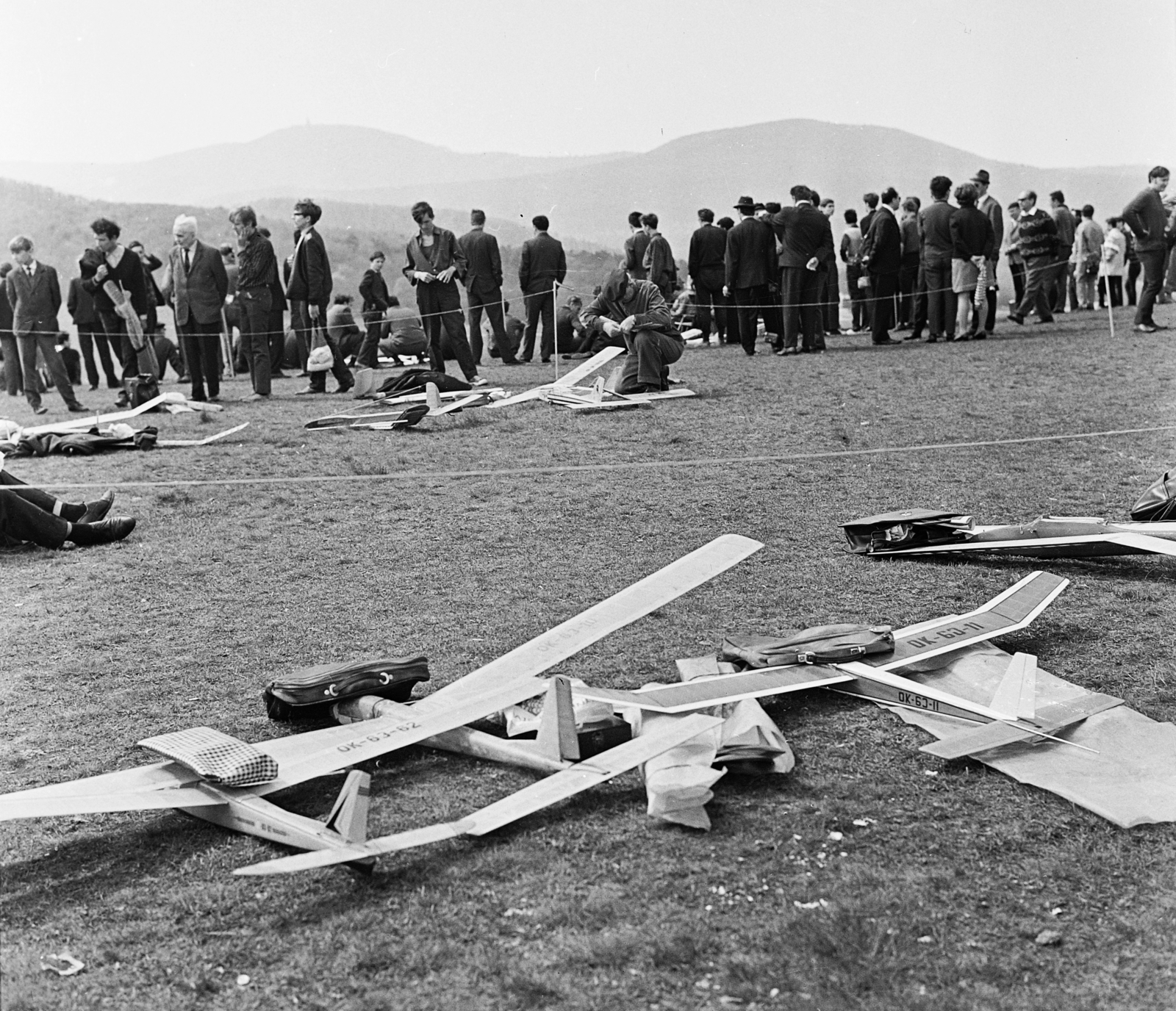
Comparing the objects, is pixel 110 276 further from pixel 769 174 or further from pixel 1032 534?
pixel 1032 534

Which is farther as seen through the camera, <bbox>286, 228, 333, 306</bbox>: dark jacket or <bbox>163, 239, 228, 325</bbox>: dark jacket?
<bbox>286, 228, 333, 306</bbox>: dark jacket

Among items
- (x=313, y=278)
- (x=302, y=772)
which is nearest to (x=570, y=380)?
(x=313, y=278)

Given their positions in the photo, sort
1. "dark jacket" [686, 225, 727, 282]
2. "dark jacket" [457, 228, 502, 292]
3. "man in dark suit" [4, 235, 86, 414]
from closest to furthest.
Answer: "man in dark suit" [4, 235, 86, 414]
"dark jacket" [457, 228, 502, 292]
"dark jacket" [686, 225, 727, 282]

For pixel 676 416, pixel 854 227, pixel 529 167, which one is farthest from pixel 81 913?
pixel 529 167

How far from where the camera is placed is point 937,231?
40.1 feet

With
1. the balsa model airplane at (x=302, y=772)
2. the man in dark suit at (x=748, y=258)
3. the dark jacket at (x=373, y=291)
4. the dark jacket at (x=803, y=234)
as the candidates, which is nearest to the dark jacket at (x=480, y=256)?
the dark jacket at (x=373, y=291)

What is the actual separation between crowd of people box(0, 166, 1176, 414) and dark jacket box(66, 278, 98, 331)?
0.03 meters

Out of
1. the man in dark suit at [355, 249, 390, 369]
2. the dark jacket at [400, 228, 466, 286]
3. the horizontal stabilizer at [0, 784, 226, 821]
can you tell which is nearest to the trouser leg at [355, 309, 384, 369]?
the man in dark suit at [355, 249, 390, 369]

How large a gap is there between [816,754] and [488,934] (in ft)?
3.61

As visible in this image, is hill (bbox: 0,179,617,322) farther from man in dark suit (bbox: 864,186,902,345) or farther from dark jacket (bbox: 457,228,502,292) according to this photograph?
man in dark suit (bbox: 864,186,902,345)

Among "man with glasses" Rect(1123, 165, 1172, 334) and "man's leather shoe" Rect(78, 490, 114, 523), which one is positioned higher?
"man with glasses" Rect(1123, 165, 1172, 334)

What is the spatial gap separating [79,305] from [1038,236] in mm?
10485

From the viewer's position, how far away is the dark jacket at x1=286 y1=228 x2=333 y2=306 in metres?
11.7

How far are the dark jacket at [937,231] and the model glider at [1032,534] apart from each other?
755 cm
